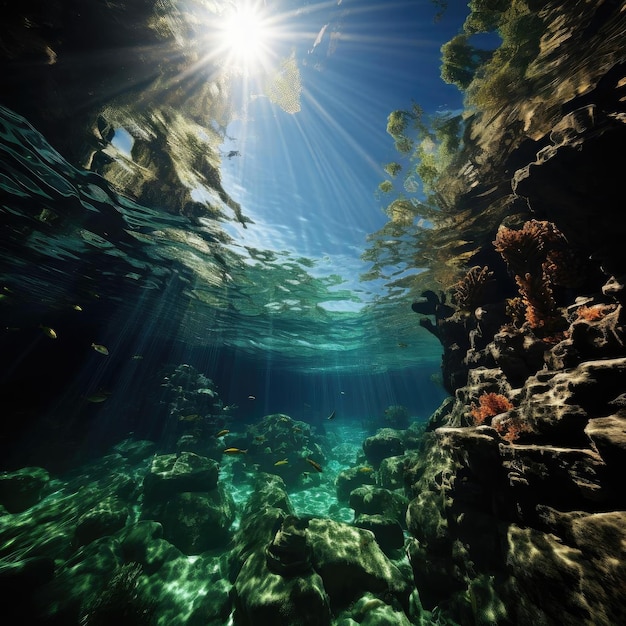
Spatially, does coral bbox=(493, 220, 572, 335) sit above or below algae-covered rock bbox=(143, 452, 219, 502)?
above

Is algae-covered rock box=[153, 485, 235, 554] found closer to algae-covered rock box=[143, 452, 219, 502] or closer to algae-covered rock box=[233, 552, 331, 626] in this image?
algae-covered rock box=[143, 452, 219, 502]

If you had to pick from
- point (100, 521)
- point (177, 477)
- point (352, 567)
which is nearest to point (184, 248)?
point (177, 477)

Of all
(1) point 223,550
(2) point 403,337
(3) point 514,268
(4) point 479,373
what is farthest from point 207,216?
(2) point 403,337

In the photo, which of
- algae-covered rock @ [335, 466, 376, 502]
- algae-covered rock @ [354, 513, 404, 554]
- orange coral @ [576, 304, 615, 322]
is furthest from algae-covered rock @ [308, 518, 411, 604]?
algae-covered rock @ [335, 466, 376, 502]

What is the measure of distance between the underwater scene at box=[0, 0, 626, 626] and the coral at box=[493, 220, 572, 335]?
2.9 inches

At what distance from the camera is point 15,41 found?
5.97 metres

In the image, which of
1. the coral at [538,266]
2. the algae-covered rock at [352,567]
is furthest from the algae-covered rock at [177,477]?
the coral at [538,266]

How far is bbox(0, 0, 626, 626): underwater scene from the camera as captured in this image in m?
4.89

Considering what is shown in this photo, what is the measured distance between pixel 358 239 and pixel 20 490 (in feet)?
61.8

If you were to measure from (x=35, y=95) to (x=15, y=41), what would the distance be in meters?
1.60

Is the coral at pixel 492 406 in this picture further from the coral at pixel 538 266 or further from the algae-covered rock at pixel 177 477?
the algae-covered rock at pixel 177 477

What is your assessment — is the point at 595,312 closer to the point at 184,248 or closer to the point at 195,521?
the point at 195,521

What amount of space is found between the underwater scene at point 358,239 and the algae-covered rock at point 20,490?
125 mm

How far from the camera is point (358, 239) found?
550 inches
